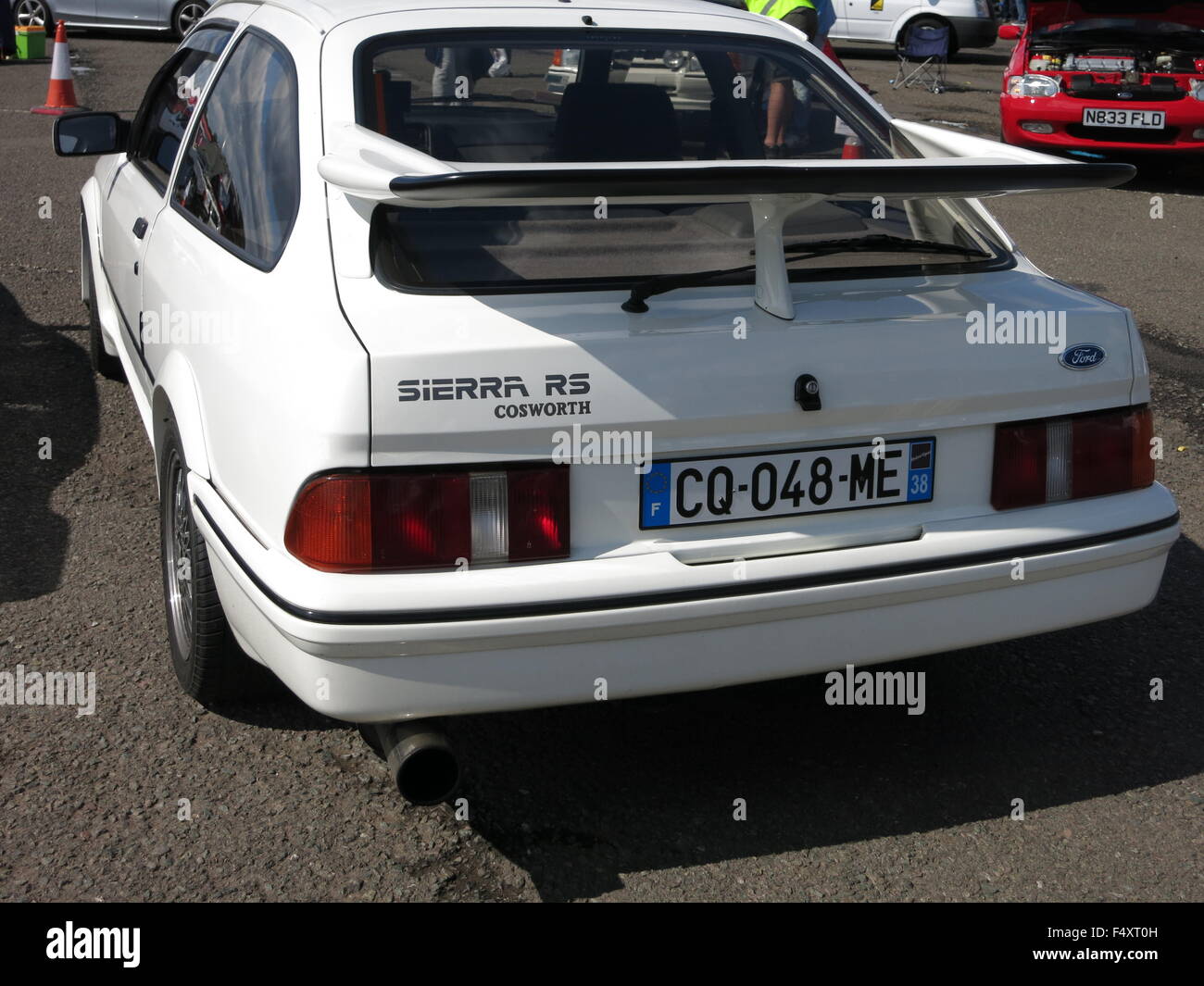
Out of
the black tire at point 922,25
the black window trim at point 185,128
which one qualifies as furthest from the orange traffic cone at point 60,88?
the black tire at point 922,25

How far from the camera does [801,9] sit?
8469 millimetres

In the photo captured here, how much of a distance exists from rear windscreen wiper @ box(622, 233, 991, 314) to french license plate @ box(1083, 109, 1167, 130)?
8.12 metres

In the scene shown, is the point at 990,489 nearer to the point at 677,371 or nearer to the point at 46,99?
the point at 677,371

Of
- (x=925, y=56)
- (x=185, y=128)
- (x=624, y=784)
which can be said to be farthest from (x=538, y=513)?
(x=925, y=56)

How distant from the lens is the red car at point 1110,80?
1041 cm

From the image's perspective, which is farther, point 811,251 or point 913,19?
point 913,19

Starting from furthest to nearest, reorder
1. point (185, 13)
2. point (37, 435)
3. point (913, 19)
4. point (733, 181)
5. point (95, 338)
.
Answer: point (913, 19) < point (185, 13) < point (95, 338) < point (37, 435) < point (733, 181)

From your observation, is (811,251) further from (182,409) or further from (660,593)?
(182,409)

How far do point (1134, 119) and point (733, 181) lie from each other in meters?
9.14

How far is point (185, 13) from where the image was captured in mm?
18078

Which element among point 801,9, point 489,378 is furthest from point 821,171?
point 801,9

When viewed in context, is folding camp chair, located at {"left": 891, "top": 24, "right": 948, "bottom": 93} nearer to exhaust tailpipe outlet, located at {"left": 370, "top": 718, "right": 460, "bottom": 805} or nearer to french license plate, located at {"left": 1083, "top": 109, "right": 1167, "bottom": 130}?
french license plate, located at {"left": 1083, "top": 109, "right": 1167, "bottom": 130}

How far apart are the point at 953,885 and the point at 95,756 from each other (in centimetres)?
189

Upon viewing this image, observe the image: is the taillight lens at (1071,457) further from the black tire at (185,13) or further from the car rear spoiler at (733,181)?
the black tire at (185,13)
